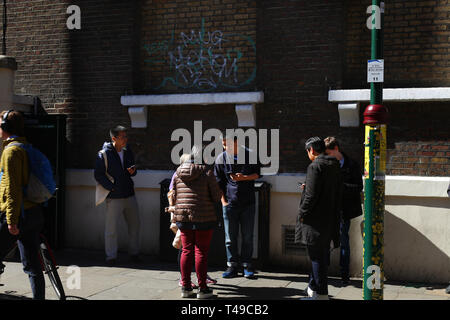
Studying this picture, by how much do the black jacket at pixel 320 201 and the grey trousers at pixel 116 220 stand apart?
308 cm

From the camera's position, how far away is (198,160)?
18.2ft

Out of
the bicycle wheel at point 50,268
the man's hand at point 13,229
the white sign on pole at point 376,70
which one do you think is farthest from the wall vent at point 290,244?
the man's hand at point 13,229

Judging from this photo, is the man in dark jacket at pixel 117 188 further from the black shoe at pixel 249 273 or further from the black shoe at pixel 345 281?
the black shoe at pixel 345 281

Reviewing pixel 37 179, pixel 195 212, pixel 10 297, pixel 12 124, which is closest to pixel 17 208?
pixel 37 179

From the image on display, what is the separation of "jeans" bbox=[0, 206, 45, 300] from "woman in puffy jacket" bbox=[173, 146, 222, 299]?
1479 mm

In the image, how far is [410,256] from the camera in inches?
262

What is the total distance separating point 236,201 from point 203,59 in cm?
243

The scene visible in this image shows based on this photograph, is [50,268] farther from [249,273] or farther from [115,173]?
[249,273]

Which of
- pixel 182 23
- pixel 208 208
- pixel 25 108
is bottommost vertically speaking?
pixel 208 208

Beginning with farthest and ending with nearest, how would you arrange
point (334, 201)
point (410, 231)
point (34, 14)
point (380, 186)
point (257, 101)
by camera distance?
point (34, 14) → point (257, 101) → point (410, 231) → point (334, 201) → point (380, 186)

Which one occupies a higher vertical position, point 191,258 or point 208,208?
point 208,208

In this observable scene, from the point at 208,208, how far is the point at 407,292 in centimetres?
267

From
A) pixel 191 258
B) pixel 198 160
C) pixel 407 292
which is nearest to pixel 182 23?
pixel 198 160

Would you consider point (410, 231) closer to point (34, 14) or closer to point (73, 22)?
point (73, 22)
